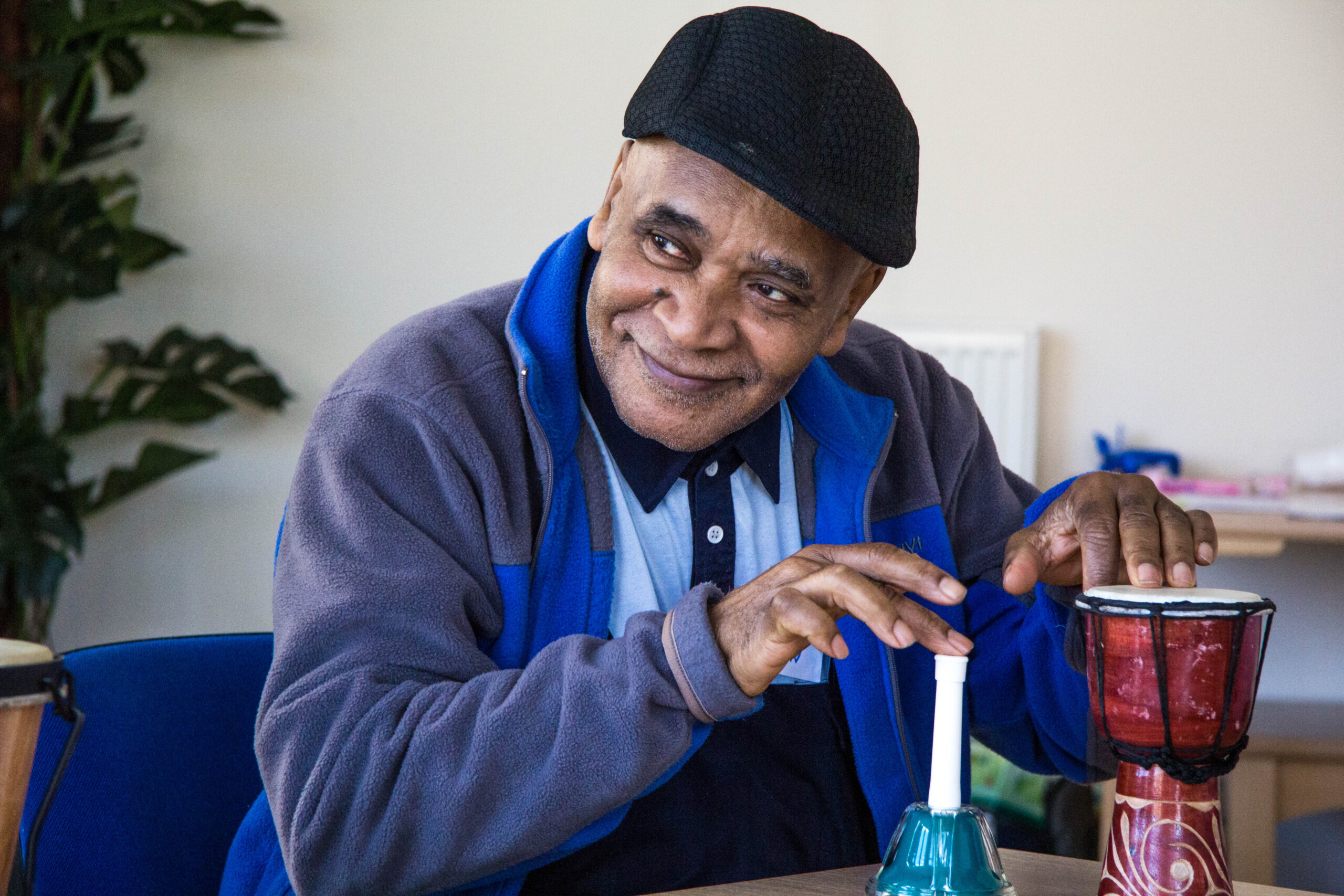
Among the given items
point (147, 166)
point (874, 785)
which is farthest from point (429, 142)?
point (874, 785)

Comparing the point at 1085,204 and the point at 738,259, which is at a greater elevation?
the point at 738,259

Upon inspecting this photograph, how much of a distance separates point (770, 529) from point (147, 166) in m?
2.14

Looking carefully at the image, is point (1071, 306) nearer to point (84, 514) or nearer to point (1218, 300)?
point (1218, 300)

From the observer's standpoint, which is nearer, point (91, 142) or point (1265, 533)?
point (1265, 533)

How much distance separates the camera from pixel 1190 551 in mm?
1034

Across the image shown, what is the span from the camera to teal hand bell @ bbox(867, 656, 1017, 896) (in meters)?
0.79

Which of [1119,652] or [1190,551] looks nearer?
[1119,652]

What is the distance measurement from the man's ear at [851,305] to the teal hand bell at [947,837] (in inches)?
22.1

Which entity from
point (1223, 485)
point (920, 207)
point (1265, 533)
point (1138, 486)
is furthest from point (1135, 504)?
point (920, 207)

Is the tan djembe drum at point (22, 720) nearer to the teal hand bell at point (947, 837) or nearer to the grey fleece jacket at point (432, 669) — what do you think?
the grey fleece jacket at point (432, 669)

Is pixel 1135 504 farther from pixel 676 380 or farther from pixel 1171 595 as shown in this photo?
pixel 676 380

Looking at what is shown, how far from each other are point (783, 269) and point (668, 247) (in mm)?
106

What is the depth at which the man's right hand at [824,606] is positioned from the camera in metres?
0.88

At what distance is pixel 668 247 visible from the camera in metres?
1.17
